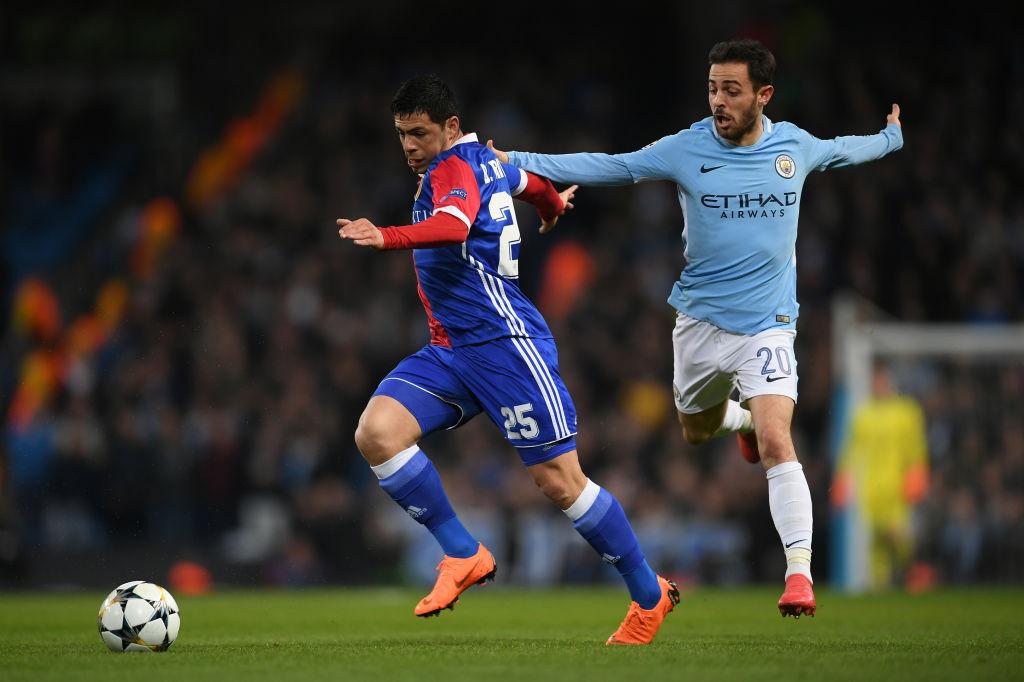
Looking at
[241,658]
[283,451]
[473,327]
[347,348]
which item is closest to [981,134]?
[347,348]

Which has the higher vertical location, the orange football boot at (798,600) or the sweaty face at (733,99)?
the sweaty face at (733,99)

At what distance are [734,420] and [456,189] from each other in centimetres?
218

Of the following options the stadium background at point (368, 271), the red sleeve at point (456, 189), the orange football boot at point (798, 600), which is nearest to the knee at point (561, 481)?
the orange football boot at point (798, 600)

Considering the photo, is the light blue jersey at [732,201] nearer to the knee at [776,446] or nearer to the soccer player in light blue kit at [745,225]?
the soccer player in light blue kit at [745,225]

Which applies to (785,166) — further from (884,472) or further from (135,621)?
(884,472)

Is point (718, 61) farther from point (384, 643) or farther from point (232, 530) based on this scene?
point (232, 530)

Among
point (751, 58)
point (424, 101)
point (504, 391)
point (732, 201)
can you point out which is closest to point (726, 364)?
point (732, 201)

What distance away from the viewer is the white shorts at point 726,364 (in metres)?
6.73

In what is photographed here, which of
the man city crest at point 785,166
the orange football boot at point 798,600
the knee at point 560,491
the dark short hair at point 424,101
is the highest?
A: the dark short hair at point 424,101

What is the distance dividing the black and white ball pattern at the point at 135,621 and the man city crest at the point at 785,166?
3.22 meters

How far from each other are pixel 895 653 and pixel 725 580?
26.3 feet

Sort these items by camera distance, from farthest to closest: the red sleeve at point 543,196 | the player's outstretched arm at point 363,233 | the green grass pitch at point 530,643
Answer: the red sleeve at point 543,196, the player's outstretched arm at point 363,233, the green grass pitch at point 530,643

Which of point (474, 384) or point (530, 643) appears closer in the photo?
point (474, 384)

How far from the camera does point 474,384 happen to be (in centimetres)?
656
